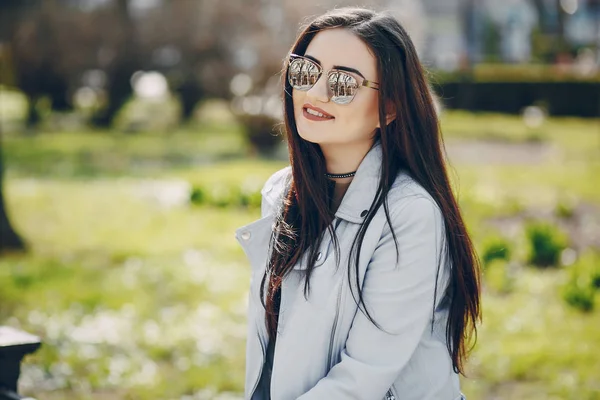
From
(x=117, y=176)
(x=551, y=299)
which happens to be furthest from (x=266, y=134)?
(x=551, y=299)

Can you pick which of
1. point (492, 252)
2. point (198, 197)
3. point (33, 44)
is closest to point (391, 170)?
point (492, 252)

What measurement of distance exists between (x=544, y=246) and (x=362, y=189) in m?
4.81

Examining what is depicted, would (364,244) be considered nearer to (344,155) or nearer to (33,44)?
(344,155)

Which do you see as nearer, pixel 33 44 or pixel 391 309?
pixel 391 309

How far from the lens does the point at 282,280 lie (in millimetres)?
2219

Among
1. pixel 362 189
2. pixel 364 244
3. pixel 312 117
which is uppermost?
pixel 312 117

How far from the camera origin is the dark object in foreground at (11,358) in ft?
8.20

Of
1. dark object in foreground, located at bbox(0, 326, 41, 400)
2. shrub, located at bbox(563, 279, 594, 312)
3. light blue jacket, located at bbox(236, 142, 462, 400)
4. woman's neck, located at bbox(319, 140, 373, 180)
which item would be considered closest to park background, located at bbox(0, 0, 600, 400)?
shrub, located at bbox(563, 279, 594, 312)

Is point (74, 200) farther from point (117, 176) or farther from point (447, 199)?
point (447, 199)

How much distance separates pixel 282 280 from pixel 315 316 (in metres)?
0.18

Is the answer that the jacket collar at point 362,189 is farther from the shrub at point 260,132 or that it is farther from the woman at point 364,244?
the shrub at point 260,132

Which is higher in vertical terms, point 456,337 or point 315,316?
→ point 315,316

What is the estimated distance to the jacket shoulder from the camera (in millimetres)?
2430

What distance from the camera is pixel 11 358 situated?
8.27 ft
